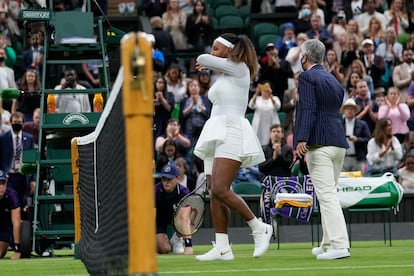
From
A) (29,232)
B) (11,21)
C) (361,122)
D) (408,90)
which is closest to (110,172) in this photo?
(29,232)

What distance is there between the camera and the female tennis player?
10688 millimetres

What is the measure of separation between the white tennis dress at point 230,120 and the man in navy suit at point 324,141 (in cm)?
45

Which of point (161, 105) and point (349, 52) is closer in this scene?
point (161, 105)

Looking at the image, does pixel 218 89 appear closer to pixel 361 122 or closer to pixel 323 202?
pixel 323 202

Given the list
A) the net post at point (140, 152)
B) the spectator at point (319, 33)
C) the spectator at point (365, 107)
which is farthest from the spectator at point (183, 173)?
the net post at point (140, 152)

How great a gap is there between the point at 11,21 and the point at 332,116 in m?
14.6

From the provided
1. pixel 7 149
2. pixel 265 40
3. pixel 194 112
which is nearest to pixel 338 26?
pixel 265 40

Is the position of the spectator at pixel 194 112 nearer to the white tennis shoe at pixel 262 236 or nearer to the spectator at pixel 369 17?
the spectator at pixel 369 17

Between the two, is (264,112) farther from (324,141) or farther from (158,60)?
(324,141)

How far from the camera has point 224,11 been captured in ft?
86.8

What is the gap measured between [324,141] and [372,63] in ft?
40.1

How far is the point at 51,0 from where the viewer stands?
→ 1427 cm

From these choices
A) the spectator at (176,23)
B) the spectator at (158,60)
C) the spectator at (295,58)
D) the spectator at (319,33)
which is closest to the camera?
the spectator at (295,58)

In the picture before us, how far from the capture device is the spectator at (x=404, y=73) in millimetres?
22344
